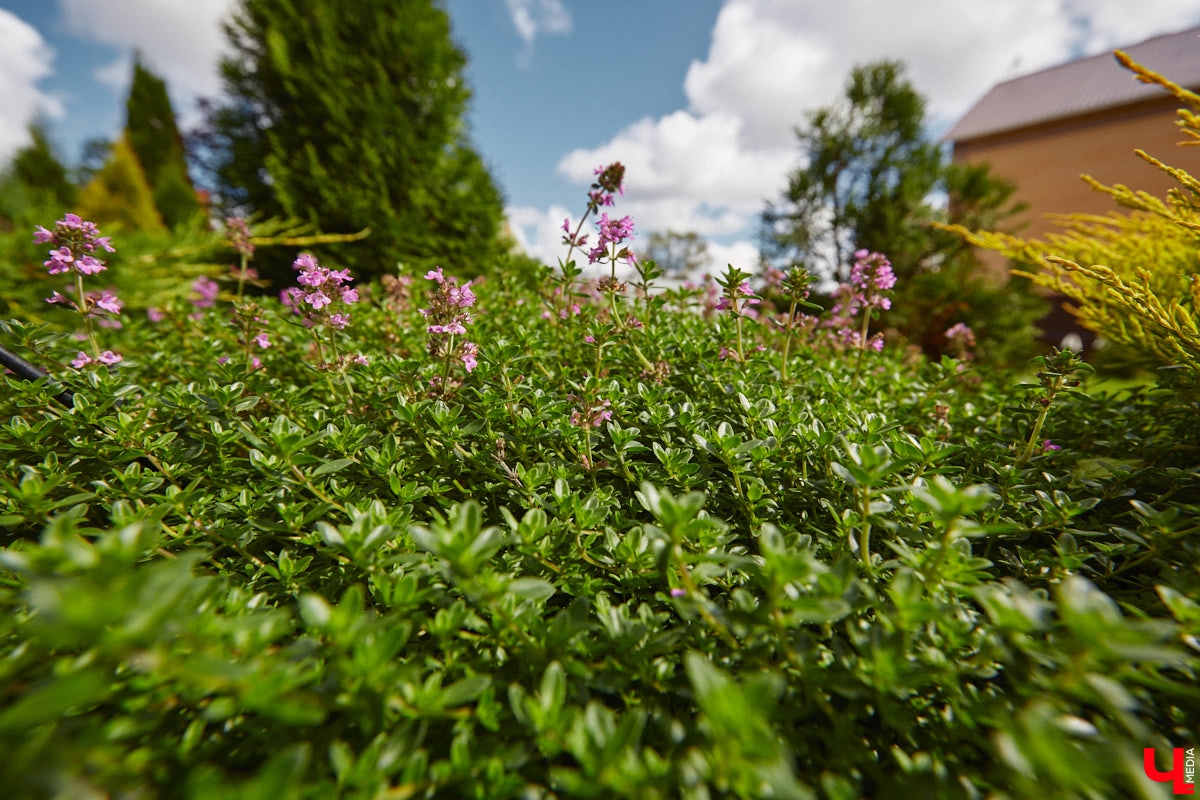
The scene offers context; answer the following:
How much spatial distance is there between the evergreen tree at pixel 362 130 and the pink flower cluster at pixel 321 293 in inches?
236

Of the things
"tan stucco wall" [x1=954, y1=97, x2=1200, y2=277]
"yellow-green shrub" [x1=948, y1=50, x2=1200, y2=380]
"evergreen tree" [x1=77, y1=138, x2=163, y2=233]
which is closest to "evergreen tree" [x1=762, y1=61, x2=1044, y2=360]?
"tan stucco wall" [x1=954, y1=97, x2=1200, y2=277]

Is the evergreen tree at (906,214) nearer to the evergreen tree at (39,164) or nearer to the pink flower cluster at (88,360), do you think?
the pink flower cluster at (88,360)

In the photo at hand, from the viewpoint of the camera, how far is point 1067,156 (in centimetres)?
1590

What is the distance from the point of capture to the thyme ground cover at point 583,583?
0.71m

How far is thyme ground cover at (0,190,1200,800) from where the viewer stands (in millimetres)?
714

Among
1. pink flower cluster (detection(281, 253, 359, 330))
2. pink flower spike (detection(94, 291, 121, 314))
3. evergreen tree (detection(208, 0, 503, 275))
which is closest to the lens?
pink flower cluster (detection(281, 253, 359, 330))

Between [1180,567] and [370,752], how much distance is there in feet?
6.50

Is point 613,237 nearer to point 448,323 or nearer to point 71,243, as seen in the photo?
point 448,323

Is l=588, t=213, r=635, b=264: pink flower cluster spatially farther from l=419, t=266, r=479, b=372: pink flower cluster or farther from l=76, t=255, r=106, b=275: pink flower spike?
l=76, t=255, r=106, b=275: pink flower spike

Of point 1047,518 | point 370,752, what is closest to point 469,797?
point 370,752

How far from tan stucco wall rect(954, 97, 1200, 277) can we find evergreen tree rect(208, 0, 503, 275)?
1398 cm

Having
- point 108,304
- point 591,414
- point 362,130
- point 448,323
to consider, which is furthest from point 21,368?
point 362,130

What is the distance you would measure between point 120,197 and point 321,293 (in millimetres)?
15910

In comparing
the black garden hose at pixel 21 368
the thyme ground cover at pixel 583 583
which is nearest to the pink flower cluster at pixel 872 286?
the thyme ground cover at pixel 583 583
